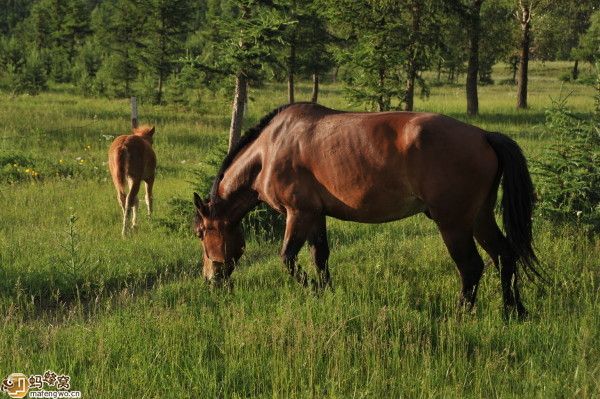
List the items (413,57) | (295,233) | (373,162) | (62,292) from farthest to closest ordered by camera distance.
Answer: (413,57) → (62,292) → (295,233) → (373,162)

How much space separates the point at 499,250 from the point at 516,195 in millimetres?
584

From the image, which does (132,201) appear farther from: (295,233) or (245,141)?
(295,233)

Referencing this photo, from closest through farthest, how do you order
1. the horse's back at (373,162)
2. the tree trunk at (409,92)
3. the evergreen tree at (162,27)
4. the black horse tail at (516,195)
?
the horse's back at (373,162) → the black horse tail at (516,195) → the tree trunk at (409,92) → the evergreen tree at (162,27)

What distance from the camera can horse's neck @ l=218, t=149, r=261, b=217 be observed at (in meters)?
6.14

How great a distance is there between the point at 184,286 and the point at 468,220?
3.17 meters

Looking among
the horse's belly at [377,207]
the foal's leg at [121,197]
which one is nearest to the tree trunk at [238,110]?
the foal's leg at [121,197]

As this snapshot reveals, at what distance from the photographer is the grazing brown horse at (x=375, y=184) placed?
5039mm

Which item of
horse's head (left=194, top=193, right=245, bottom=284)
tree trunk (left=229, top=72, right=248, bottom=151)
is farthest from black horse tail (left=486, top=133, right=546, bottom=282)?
tree trunk (left=229, top=72, right=248, bottom=151)

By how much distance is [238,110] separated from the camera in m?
9.73

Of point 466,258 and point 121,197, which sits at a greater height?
point 466,258

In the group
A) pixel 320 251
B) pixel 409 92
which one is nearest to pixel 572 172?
pixel 320 251

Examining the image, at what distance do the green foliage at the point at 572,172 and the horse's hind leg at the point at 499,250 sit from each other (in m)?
2.62

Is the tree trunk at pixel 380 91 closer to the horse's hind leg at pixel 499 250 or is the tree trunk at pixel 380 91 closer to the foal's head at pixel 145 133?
the foal's head at pixel 145 133

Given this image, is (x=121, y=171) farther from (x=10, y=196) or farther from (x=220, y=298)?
(x=220, y=298)
